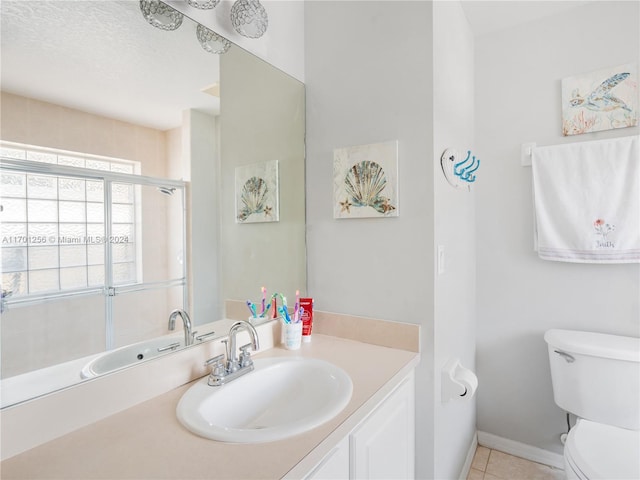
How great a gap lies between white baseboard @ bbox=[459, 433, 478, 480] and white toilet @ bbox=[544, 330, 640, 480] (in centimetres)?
52

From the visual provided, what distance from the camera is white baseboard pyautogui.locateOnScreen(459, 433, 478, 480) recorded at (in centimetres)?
171

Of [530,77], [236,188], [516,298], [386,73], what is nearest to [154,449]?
[236,188]

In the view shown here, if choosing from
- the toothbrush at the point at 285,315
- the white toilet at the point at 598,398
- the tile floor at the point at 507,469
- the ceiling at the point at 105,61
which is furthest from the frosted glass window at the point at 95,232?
the tile floor at the point at 507,469

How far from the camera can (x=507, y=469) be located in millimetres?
1800

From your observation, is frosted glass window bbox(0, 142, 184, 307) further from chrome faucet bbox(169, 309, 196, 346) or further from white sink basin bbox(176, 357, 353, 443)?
white sink basin bbox(176, 357, 353, 443)

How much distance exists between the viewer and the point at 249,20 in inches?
46.9

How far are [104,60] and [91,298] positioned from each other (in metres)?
0.60

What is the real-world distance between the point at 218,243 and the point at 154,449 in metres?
0.66

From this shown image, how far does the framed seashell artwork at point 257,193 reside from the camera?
1.36 m

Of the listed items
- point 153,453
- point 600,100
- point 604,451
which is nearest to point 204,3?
point 153,453

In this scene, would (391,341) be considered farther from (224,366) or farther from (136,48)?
(136,48)

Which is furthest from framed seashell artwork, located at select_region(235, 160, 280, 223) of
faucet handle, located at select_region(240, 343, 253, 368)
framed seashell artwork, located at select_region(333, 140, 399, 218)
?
faucet handle, located at select_region(240, 343, 253, 368)

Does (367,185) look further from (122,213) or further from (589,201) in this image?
(589,201)

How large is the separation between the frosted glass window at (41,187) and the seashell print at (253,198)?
643mm
